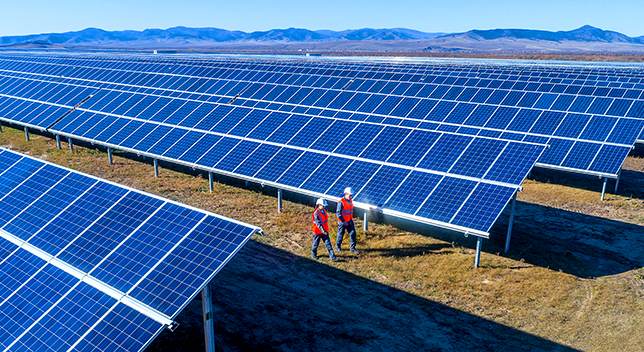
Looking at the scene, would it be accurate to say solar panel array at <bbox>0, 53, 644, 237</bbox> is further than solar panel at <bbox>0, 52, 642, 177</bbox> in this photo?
No

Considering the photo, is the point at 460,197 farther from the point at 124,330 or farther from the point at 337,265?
the point at 124,330

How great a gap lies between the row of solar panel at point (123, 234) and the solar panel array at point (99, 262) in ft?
0.07

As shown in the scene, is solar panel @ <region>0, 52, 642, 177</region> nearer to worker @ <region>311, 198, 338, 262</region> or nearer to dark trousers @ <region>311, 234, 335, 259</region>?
worker @ <region>311, 198, 338, 262</region>

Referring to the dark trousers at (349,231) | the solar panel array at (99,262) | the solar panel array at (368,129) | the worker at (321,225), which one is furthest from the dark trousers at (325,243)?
the solar panel array at (99,262)

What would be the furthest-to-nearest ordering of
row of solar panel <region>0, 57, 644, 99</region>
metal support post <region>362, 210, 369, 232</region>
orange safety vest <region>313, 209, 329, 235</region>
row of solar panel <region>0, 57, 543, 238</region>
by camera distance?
row of solar panel <region>0, 57, 644, 99</region> → metal support post <region>362, 210, 369, 232</region> → orange safety vest <region>313, 209, 329, 235</region> → row of solar panel <region>0, 57, 543, 238</region>

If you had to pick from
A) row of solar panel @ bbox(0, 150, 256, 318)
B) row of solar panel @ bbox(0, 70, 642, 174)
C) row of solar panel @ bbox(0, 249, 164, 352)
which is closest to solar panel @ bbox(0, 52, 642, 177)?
row of solar panel @ bbox(0, 70, 642, 174)

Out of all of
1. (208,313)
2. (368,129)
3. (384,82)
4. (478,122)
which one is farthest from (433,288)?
(384,82)

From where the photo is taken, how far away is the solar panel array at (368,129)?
593 inches

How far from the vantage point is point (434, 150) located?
55.1 ft

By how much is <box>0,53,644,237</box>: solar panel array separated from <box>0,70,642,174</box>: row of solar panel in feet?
0.24

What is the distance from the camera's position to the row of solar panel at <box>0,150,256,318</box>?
8.34 meters

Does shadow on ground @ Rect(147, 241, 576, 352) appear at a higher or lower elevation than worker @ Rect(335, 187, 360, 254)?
lower

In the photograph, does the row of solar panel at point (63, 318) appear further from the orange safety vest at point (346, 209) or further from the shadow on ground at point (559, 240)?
the shadow on ground at point (559, 240)

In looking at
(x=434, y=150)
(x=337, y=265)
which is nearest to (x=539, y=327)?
(x=337, y=265)
